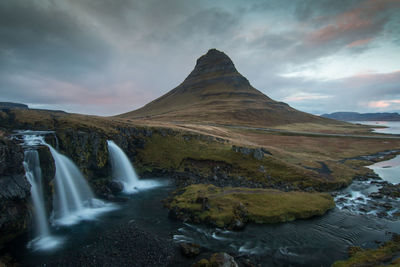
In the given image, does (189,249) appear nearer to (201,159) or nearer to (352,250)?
(352,250)

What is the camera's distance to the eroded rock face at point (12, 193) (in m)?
25.3

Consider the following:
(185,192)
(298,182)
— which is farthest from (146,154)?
(298,182)

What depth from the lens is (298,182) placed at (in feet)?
158

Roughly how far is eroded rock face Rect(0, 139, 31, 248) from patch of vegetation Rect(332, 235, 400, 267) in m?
36.7

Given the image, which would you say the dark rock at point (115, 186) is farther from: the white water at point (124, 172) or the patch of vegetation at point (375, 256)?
the patch of vegetation at point (375, 256)

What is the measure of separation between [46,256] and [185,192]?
76.0 ft

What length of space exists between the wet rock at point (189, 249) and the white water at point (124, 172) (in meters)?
24.6

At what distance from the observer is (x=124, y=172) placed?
172 feet

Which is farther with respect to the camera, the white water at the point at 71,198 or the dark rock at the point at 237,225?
the white water at the point at 71,198

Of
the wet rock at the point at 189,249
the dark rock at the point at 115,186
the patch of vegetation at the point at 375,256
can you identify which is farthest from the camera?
the dark rock at the point at 115,186

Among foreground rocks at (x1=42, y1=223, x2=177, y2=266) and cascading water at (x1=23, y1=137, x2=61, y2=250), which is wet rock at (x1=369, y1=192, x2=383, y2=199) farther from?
cascading water at (x1=23, y1=137, x2=61, y2=250)

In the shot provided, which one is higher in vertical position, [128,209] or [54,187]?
[54,187]

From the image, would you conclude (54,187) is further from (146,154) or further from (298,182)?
(298,182)

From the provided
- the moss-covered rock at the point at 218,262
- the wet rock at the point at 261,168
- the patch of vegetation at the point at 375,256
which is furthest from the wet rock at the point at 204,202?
the wet rock at the point at 261,168
